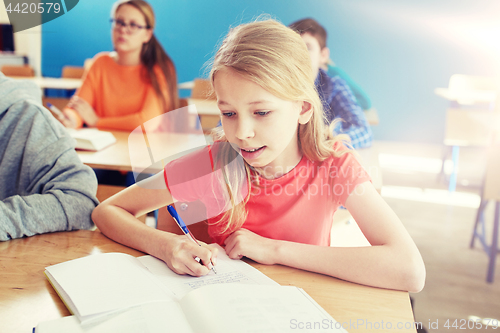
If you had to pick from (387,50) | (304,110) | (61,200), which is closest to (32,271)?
(61,200)

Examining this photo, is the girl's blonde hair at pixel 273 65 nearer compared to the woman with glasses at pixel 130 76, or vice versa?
the girl's blonde hair at pixel 273 65

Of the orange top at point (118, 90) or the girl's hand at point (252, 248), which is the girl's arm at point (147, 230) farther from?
the orange top at point (118, 90)

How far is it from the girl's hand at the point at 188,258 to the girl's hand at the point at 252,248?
2.4 inches

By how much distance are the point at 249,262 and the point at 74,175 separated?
1.52 ft

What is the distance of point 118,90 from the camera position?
248 cm

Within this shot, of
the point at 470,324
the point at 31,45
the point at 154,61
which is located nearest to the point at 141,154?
the point at 154,61

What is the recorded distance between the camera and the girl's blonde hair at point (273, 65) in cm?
82

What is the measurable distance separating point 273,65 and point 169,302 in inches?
18.9

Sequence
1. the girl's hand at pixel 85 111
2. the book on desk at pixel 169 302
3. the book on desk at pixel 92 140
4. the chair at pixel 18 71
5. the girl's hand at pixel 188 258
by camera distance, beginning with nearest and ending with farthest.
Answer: the book on desk at pixel 169 302 < the girl's hand at pixel 188 258 < the book on desk at pixel 92 140 < the girl's hand at pixel 85 111 < the chair at pixel 18 71

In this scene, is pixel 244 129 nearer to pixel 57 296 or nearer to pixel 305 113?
pixel 305 113

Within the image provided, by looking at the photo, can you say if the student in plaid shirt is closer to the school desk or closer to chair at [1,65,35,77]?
the school desk

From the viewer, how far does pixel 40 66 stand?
6.04 m

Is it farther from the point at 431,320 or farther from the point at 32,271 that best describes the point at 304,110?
the point at 431,320

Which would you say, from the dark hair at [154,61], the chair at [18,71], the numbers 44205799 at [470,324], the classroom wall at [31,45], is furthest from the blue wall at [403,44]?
the numbers 44205799 at [470,324]
